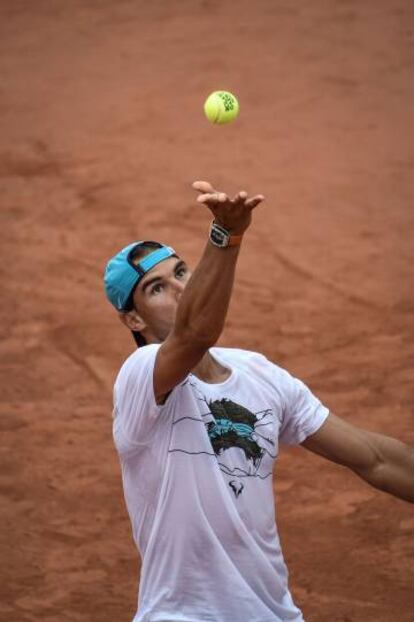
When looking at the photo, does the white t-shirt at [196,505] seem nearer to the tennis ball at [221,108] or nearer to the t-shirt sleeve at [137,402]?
the t-shirt sleeve at [137,402]

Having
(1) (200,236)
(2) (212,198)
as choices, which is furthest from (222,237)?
(1) (200,236)

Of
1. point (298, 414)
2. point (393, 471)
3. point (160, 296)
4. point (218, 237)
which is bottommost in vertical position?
point (393, 471)

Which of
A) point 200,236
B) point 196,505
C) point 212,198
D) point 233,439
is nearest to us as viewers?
point 212,198

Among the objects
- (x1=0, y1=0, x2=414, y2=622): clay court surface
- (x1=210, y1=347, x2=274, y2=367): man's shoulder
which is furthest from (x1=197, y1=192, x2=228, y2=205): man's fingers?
(x1=0, y1=0, x2=414, y2=622): clay court surface

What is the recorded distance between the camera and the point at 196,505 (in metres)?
4.02

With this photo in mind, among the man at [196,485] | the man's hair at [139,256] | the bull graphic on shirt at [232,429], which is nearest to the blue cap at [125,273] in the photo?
the man's hair at [139,256]

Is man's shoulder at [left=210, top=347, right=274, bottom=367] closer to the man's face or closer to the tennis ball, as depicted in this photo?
the man's face

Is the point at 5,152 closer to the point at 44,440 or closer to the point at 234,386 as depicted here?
the point at 44,440

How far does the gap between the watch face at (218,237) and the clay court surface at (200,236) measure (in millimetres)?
3509

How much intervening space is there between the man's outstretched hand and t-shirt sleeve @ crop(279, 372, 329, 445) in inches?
32.3

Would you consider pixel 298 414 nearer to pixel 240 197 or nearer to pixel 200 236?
pixel 240 197

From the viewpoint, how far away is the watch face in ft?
12.4

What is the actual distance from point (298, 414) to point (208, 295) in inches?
31.8

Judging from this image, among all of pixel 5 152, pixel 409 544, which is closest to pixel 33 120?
pixel 5 152
